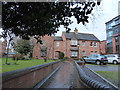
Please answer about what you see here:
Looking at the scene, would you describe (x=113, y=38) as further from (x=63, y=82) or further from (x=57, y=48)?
(x=63, y=82)

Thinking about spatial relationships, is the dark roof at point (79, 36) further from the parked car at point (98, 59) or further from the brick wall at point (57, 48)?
the parked car at point (98, 59)

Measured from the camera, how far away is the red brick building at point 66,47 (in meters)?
40.2

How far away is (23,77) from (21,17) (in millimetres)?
2109

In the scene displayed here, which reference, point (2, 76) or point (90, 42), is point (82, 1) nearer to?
point (2, 76)

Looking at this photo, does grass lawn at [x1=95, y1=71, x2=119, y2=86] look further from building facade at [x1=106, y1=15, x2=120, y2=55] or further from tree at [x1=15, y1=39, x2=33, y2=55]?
building facade at [x1=106, y1=15, x2=120, y2=55]

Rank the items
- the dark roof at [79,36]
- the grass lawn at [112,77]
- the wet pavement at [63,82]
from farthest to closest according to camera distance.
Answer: the dark roof at [79,36], the grass lawn at [112,77], the wet pavement at [63,82]

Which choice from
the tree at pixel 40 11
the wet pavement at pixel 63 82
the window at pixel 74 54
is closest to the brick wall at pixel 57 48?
the window at pixel 74 54

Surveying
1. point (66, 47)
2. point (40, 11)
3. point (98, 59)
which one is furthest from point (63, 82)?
point (66, 47)

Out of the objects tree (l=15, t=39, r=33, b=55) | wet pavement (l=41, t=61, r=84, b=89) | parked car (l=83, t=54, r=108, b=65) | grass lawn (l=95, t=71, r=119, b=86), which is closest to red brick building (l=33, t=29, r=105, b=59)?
tree (l=15, t=39, r=33, b=55)

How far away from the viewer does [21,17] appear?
4.37 metres

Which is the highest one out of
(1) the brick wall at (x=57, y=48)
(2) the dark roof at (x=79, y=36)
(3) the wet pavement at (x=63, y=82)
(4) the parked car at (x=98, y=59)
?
(2) the dark roof at (x=79, y=36)

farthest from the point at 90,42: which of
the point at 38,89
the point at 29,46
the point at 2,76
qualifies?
the point at 2,76

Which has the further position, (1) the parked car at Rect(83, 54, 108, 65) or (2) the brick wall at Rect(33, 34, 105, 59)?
(2) the brick wall at Rect(33, 34, 105, 59)

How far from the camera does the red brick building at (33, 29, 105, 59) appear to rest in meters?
40.2
